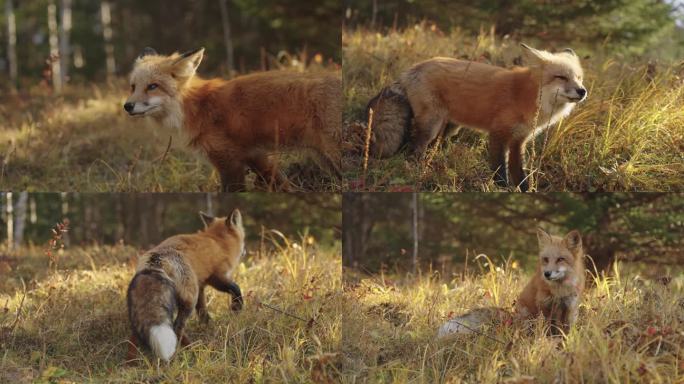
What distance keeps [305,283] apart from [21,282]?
2790mm

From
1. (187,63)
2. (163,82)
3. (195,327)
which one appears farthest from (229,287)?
(187,63)

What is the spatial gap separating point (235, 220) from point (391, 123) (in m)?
1.66

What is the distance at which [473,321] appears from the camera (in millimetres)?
4652

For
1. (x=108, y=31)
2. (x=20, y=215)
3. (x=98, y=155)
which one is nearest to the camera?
(x=98, y=155)

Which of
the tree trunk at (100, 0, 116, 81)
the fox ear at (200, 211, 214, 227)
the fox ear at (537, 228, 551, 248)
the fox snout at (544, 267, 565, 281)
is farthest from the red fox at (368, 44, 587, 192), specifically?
the tree trunk at (100, 0, 116, 81)

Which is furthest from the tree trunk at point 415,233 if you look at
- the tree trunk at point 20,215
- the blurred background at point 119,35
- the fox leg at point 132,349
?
the blurred background at point 119,35

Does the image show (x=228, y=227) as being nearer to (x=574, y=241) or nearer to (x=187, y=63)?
(x=187, y=63)

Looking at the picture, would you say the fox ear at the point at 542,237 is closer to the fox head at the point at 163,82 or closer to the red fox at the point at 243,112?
the red fox at the point at 243,112

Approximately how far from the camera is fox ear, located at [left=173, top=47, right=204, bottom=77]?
4.97m

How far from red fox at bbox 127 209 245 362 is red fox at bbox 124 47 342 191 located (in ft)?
1.79

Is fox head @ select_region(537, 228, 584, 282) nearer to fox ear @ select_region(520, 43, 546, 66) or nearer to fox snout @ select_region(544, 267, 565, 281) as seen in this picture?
fox snout @ select_region(544, 267, 565, 281)

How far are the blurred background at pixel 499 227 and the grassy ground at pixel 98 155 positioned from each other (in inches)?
34.8

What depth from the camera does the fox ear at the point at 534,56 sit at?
4.69m

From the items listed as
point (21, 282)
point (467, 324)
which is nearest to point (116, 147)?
point (21, 282)
